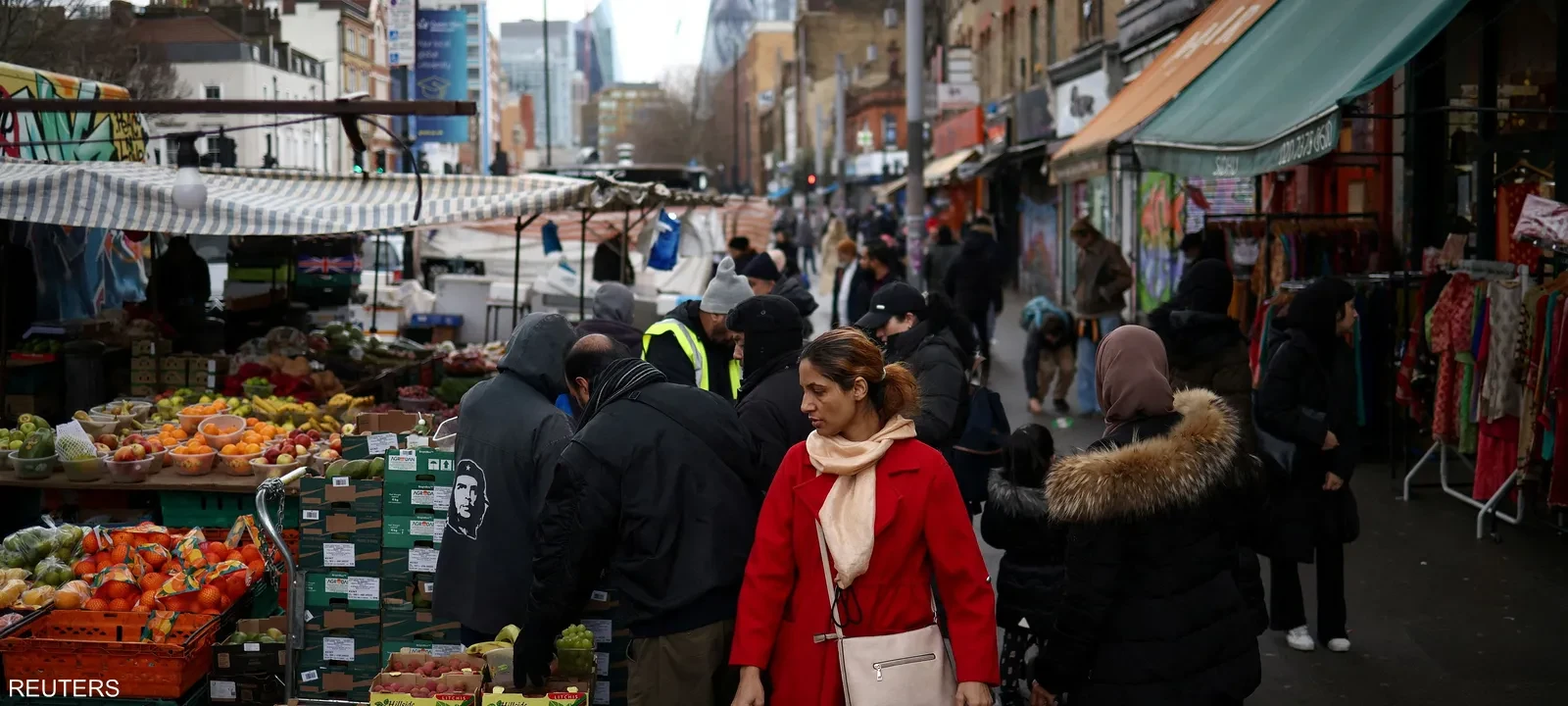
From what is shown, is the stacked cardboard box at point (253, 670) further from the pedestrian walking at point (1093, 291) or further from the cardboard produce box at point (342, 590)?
the pedestrian walking at point (1093, 291)

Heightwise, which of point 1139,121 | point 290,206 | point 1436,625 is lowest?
point 1436,625

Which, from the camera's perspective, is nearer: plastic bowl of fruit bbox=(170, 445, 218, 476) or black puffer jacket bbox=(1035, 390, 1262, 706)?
black puffer jacket bbox=(1035, 390, 1262, 706)

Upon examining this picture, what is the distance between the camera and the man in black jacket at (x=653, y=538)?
14.2ft

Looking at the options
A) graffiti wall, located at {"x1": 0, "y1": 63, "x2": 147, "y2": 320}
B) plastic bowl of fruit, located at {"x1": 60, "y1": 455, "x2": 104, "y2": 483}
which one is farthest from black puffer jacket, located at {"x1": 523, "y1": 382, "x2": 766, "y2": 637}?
graffiti wall, located at {"x1": 0, "y1": 63, "x2": 147, "y2": 320}

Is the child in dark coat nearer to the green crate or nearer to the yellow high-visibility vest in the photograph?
the yellow high-visibility vest

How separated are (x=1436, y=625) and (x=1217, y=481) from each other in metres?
4.28

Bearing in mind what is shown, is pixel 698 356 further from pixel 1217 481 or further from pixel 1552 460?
pixel 1552 460

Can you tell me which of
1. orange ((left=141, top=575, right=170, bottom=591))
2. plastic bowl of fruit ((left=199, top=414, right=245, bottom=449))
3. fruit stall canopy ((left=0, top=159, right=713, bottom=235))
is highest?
fruit stall canopy ((left=0, top=159, right=713, bottom=235))

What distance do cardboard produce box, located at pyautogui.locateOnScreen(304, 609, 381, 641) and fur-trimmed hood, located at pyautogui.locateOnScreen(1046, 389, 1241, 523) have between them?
3255 millimetres

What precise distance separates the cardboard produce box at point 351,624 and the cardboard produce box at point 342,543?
187 mm

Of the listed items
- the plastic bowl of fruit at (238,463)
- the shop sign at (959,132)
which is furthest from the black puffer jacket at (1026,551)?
the shop sign at (959,132)

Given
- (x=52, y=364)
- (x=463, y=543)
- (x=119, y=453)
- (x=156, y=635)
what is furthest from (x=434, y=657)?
(x=52, y=364)

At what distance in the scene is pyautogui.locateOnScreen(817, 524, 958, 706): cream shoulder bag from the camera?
390cm

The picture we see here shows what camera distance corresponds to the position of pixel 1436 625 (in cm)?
770
